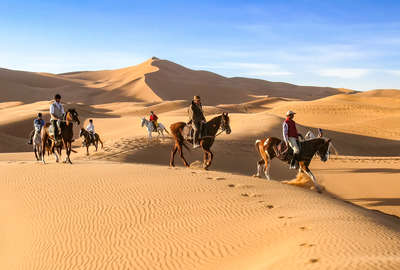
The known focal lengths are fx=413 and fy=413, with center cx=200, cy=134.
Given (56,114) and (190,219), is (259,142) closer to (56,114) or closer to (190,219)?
(190,219)

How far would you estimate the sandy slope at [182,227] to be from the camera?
217 inches

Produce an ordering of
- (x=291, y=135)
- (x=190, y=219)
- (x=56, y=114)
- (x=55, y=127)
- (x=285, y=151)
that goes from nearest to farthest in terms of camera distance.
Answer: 1. (x=190, y=219)
2. (x=291, y=135)
3. (x=285, y=151)
4. (x=56, y=114)
5. (x=55, y=127)

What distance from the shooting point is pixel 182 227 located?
7254 mm

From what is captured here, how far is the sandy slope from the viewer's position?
18.0 feet

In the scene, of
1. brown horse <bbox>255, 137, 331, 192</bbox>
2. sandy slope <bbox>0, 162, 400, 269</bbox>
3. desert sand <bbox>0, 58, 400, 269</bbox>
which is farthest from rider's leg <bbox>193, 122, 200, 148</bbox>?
sandy slope <bbox>0, 162, 400, 269</bbox>

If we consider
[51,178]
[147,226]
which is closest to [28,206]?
[51,178]

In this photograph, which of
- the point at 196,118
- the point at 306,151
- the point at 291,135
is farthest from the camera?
the point at 196,118

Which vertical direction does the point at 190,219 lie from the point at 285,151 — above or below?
below

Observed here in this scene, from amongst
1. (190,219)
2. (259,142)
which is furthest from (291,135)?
(190,219)

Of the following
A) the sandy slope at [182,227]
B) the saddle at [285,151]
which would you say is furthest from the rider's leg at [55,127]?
the saddle at [285,151]

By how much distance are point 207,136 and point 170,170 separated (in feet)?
6.10

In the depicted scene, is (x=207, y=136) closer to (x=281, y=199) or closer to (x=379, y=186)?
(x=281, y=199)

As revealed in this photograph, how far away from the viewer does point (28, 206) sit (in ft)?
29.7

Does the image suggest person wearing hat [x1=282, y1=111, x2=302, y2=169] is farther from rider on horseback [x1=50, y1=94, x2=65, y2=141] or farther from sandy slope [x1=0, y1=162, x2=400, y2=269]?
rider on horseback [x1=50, y1=94, x2=65, y2=141]
